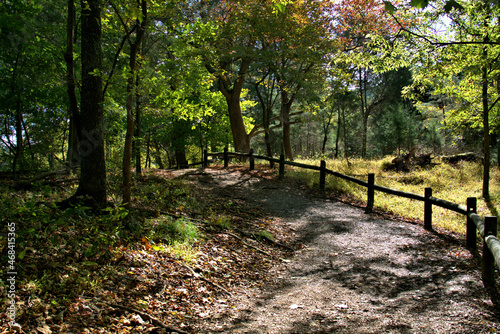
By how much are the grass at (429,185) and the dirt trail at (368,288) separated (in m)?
1.55

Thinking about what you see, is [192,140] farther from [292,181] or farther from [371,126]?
[371,126]

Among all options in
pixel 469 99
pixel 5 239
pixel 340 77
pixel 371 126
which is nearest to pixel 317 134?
pixel 371 126

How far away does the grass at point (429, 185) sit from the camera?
29.2ft

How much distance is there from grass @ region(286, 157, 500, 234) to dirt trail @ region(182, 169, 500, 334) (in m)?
1.55

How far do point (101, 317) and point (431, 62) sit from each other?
10.5 meters

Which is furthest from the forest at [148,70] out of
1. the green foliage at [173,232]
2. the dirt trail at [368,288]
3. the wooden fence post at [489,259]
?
the wooden fence post at [489,259]

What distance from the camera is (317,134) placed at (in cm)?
5634

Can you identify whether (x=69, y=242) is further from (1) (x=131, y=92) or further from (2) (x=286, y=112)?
(2) (x=286, y=112)

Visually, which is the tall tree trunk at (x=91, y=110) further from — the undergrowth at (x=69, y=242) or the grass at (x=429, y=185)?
the grass at (x=429, y=185)

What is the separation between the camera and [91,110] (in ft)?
17.7

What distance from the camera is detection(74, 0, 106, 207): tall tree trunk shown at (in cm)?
534

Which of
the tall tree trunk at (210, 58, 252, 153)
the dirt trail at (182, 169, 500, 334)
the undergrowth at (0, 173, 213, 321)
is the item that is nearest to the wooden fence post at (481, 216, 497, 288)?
the dirt trail at (182, 169, 500, 334)

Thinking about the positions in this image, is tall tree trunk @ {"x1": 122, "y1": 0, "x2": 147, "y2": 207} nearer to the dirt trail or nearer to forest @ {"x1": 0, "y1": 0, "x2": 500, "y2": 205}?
forest @ {"x1": 0, "y1": 0, "x2": 500, "y2": 205}

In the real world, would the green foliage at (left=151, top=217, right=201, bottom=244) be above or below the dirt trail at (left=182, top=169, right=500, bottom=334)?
above
